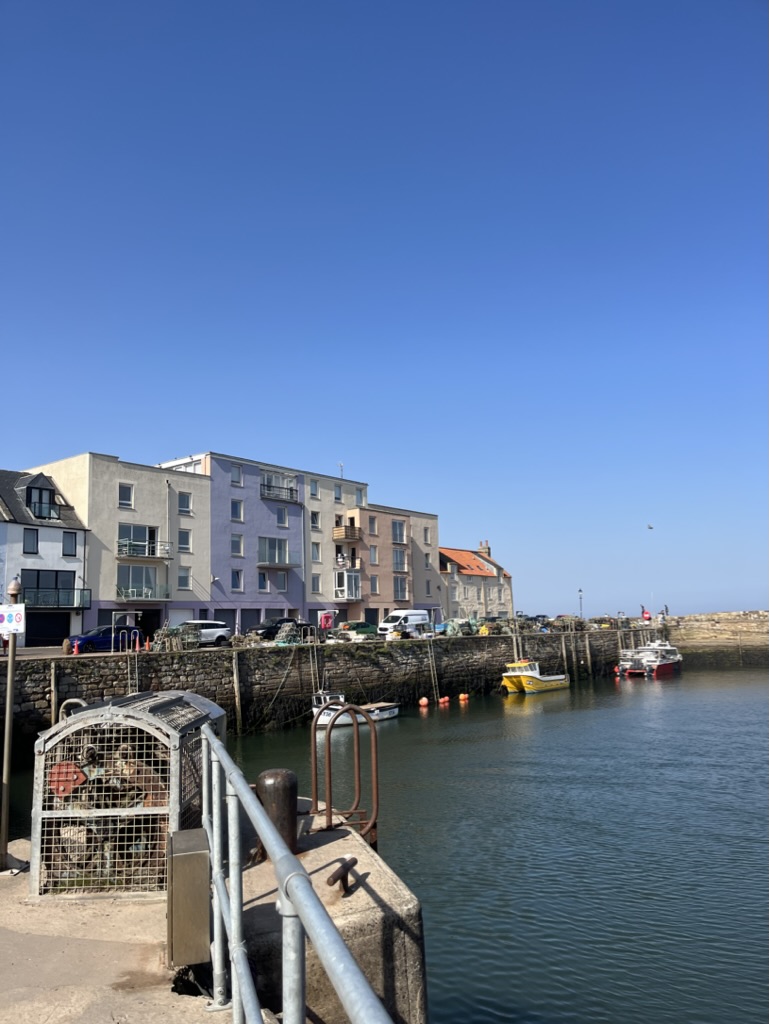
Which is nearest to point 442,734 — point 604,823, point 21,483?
point 604,823

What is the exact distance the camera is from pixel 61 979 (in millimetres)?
5457

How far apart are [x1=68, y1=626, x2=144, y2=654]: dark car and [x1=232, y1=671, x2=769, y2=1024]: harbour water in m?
8.56

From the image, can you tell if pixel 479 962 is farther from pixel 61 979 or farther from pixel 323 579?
pixel 323 579

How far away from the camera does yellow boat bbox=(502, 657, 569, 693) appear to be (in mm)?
50469

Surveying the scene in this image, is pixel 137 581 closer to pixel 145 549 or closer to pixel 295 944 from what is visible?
pixel 145 549

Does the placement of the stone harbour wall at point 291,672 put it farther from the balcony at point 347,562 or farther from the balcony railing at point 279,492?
the balcony railing at point 279,492

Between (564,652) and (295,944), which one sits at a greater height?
(295,944)

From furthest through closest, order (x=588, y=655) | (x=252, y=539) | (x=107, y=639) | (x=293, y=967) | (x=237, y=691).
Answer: (x=588, y=655), (x=252, y=539), (x=107, y=639), (x=237, y=691), (x=293, y=967)

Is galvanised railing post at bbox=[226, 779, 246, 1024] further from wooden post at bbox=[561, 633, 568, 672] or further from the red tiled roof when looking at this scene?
the red tiled roof

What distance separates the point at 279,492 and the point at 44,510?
18.3 metres

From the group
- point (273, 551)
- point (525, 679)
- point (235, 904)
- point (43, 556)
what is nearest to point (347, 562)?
point (273, 551)

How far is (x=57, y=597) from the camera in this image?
41938 mm

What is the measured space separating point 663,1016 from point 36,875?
8.23 m

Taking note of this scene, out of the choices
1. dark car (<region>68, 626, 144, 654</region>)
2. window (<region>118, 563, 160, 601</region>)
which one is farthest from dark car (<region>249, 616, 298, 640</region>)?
dark car (<region>68, 626, 144, 654</region>)
